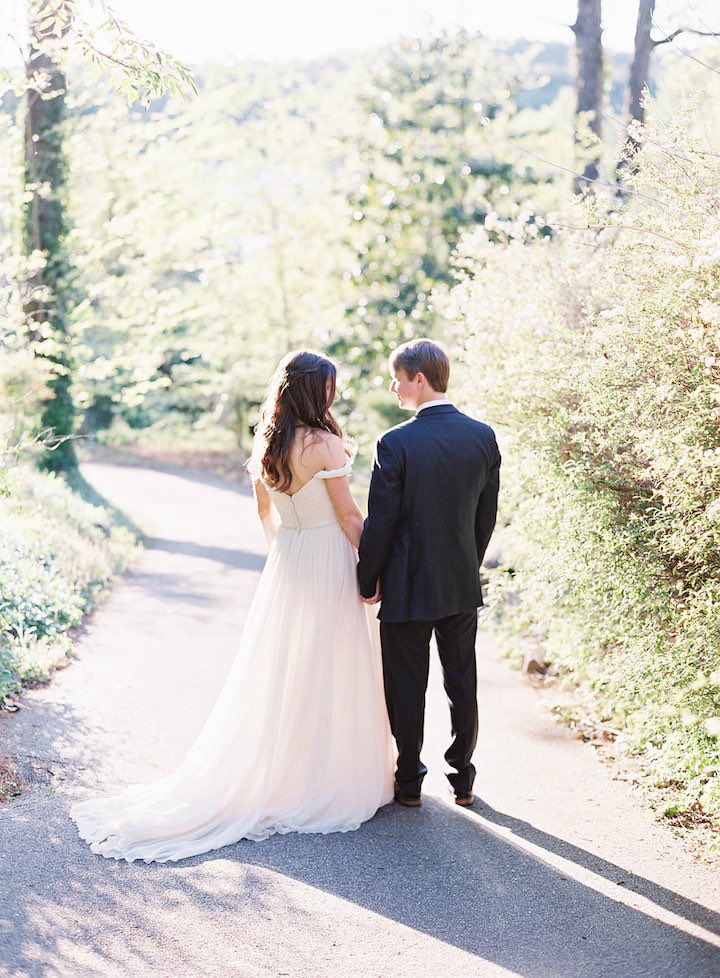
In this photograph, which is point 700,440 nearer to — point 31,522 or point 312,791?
point 312,791

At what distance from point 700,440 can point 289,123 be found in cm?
2291

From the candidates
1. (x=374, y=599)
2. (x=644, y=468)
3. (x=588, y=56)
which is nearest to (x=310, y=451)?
(x=374, y=599)

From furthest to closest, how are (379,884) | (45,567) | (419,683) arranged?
(45,567), (419,683), (379,884)

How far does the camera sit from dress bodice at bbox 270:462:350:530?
5.07m

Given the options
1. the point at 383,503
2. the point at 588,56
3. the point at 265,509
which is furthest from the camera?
the point at 588,56

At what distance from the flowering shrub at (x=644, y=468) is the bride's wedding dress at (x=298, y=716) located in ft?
4.40

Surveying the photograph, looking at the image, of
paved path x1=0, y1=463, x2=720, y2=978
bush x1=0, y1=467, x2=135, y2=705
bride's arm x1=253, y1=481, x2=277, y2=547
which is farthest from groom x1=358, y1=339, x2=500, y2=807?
bush x1=0, y1=467, x2=135, y2=705

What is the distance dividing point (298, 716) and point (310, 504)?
3.55 ft

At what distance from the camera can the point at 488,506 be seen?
5305 mm

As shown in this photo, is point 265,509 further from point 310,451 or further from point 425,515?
point 425,515

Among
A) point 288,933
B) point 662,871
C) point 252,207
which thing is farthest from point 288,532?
point 252,207

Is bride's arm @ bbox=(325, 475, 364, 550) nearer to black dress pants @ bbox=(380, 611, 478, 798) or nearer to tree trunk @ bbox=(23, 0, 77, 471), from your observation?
black dress pants @ bbox=(380, 611, 478, 798)

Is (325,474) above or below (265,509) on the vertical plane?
above

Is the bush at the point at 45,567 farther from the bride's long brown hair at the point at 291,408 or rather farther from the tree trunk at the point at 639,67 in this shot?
the tree trunk at the point at 639,67
